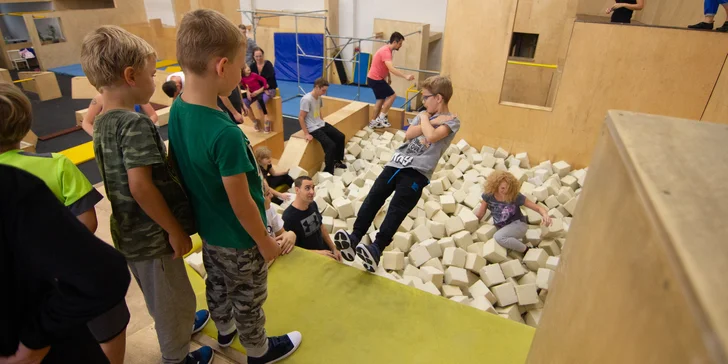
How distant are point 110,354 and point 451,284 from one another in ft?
7.40

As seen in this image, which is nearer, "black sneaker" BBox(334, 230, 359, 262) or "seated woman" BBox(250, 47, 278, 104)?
"black sneaker" BBox(334, 230, 359, 262)

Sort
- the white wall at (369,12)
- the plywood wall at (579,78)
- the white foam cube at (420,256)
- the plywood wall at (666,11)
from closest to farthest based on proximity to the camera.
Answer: the white foam cube at (420,256) → the plywood wall at (579,78) → the plywood wall at (666,11) → the white wall at (369,12)

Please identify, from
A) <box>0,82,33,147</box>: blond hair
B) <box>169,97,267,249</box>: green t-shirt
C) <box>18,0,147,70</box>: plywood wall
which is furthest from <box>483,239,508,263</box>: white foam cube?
<box>18,0,147,70</box>: plywood wall

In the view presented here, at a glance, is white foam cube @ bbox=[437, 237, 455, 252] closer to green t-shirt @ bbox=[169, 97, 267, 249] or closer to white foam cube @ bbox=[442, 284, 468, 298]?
white foam cube @ bbox=[442, 284, 468, 298]

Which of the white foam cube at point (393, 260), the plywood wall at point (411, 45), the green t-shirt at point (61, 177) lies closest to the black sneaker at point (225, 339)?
the green t-shirt at point (61, 177)

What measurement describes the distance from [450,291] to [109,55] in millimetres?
2548

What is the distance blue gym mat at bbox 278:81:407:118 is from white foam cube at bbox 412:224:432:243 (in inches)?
191

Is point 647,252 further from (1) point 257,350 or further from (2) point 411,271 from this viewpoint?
(2) point 411,271

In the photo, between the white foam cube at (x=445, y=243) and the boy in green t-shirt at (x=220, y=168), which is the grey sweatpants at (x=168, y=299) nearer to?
the boy in green t-shirt at (x=220, y=168)

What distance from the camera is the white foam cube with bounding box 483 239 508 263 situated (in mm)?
3260

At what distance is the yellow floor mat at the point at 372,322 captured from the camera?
1.97 meters

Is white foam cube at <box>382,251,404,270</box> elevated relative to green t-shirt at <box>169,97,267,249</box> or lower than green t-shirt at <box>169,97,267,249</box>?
lower

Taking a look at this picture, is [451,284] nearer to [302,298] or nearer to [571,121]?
[302,298]

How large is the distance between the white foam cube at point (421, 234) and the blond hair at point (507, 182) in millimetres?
644
